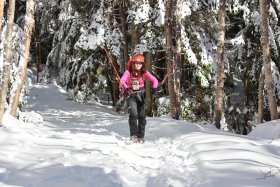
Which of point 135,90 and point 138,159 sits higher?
point 135,90

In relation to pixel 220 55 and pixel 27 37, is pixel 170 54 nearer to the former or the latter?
pixel 220 55

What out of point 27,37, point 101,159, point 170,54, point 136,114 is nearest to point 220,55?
point 170,54

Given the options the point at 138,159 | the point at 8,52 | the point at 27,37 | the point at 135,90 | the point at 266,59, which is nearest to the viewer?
the point at 138,159

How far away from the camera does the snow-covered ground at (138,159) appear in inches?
204

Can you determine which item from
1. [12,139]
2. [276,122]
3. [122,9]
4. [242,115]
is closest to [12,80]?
[12,139]

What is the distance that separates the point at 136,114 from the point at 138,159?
2093mm

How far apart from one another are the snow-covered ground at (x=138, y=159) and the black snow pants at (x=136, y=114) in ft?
0.94

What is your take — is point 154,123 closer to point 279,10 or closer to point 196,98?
point 196,98

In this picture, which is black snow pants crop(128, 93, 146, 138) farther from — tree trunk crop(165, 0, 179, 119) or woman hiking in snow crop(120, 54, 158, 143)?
tree trunk crop(165, 0, 179, 119)

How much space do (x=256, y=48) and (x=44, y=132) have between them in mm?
9315

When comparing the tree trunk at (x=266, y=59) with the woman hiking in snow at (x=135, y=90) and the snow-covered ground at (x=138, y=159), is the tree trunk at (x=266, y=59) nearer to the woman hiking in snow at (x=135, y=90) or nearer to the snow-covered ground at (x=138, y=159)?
the snow-covered ground at (x=138, y=159)

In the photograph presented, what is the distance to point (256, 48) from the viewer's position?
1532 cm

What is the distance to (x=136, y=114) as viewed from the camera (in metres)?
8.57

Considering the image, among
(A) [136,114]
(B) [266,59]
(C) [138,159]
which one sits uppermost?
(B) [266,59]
